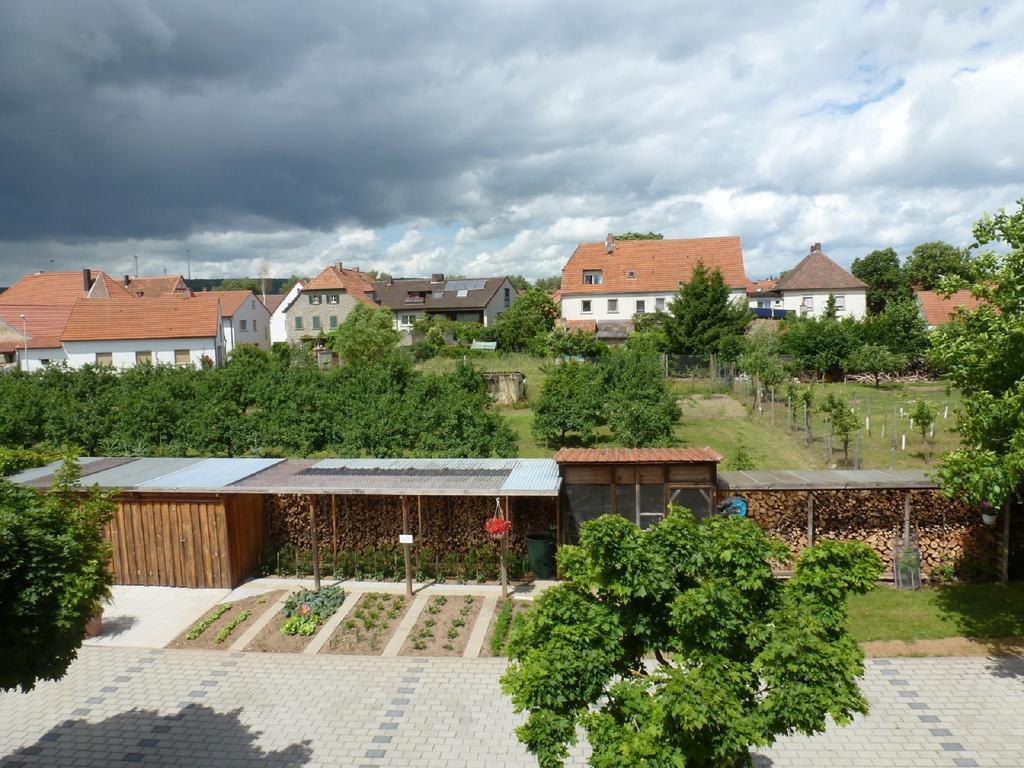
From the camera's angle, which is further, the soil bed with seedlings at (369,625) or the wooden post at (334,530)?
the wooden post at (334,530)

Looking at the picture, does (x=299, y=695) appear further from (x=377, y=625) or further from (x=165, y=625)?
(x=165, y=625)

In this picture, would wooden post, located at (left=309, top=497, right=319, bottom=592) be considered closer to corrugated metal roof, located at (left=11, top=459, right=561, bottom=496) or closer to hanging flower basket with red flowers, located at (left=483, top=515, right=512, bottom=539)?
corrugated metal roof, located at (left=11, top=459, right=561, bottom=496)

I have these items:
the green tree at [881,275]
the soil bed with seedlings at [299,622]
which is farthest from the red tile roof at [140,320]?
the green tree at [881,275]

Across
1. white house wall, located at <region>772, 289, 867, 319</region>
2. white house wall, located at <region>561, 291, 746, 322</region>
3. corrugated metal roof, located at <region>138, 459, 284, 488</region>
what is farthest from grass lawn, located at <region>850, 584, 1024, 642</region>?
white house wall, located at <region>772, 289, 867, 319</region>

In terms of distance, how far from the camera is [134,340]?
139ft

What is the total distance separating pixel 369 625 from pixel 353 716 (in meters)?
2.63

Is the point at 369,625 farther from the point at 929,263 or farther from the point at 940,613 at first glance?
the point at 929,263

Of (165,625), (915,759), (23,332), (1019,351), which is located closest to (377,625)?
(165,625)

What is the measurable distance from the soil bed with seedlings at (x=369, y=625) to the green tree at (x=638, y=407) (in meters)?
9.19

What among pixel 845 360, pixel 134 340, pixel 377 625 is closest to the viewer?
pixel 377 625

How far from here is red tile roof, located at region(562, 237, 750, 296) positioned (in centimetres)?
5009

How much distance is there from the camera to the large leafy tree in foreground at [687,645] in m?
5.56

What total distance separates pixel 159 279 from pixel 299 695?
66953 millimetres

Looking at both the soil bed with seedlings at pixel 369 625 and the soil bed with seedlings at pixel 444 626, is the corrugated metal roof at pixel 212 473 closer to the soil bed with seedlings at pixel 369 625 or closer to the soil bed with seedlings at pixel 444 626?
the soil bed with seedlings at pixel 369 625
